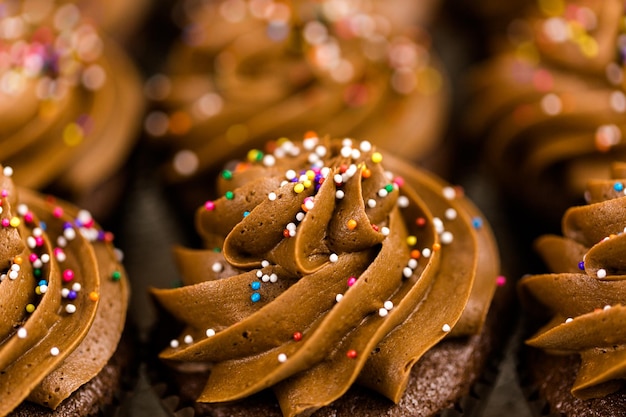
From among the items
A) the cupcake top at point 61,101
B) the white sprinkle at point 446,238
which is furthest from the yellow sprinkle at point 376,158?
the cupcake top at point 61,101

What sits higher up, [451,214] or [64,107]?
[64,107]

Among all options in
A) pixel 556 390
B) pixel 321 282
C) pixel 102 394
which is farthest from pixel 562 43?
pixel 102 394

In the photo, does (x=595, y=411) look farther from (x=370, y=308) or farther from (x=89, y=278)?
(x=89, y=278)

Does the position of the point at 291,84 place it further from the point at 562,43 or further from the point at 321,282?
the point at 321,282

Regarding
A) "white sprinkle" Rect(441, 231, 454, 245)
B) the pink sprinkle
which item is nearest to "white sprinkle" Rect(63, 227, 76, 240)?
the pink sprinkle

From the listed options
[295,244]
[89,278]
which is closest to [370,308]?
[295,244]

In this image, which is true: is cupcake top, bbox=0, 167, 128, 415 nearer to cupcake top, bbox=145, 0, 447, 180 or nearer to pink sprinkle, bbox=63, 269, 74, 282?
pink sprinkle, bbox=63, 269, 74, 282
